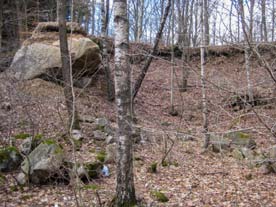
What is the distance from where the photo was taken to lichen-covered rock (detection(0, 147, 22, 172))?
22.7 feet

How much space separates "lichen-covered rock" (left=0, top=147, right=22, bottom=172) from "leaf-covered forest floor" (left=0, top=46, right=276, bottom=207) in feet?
Answer: 1.46

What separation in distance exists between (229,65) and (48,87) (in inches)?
388

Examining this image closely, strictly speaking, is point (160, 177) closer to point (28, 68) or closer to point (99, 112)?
point (99, 112)

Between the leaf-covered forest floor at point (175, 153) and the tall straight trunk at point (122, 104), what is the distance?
1.64ft

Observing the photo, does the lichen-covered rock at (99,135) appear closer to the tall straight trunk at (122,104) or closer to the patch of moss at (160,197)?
the patch of moss at (160,197)

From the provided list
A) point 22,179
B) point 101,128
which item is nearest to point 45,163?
point 22,179

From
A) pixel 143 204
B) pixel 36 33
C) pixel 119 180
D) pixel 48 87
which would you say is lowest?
pixel 143 204

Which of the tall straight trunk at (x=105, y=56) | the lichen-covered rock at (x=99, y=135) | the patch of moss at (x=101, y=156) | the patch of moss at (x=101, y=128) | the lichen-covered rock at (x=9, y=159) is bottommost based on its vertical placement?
the patch of moss at (x=101, y=156)

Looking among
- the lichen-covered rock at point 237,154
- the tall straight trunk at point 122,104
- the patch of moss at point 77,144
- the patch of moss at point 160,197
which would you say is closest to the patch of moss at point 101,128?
the patch of moss at point 77,144

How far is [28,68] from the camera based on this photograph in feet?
44.8

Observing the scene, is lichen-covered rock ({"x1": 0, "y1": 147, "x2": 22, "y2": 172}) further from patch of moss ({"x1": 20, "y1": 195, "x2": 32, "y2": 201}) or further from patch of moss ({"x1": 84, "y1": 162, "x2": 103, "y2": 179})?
patch of moss ({"x1": 84, "y1": 162, "x2": 103, "y2": 179})

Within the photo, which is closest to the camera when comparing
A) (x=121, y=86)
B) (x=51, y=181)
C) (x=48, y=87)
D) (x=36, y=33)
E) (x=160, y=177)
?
(x=121, y=86)

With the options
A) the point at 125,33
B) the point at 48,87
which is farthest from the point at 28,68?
the point at 125,33

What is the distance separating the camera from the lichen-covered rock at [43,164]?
6328 mm
